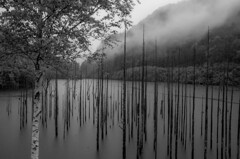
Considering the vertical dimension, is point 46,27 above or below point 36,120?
above

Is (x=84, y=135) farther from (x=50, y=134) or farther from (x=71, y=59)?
(x=71, y=59)

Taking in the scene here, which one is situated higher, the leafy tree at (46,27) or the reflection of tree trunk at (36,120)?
the leafy tree at (46,27)

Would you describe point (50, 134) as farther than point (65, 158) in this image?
Yes

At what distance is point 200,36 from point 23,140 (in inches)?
7954

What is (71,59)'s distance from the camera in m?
7.23

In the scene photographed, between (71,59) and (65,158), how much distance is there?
12.9 meters

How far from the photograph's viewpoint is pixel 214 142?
19.3 m

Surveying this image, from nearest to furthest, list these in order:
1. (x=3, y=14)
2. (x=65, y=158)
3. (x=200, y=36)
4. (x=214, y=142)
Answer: (x=3, y=14) < (x=65, y=158) < (x=214, y=142) < (x=200, y=36)

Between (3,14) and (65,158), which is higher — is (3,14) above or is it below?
above

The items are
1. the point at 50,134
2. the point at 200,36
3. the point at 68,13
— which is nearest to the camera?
the point at 68,13

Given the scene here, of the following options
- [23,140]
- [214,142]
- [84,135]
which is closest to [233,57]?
[214,142]

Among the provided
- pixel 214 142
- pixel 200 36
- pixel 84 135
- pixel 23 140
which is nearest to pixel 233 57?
pixel 214 142

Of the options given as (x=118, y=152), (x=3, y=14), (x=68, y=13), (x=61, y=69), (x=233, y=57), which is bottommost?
(x=118, y=152)

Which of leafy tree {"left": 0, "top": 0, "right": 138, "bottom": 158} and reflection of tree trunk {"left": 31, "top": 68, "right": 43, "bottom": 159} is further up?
leafy tree {"left": 0, "top": 0, "right": 138, "bottom": 158}
